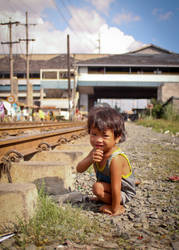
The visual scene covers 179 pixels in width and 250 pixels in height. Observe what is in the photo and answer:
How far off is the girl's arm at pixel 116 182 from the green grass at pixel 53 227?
249mm

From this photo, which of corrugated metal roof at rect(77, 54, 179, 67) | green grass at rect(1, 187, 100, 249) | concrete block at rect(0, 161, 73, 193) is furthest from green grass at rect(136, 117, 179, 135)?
corrugated metal roof at rect(77, 54, 179, 67)

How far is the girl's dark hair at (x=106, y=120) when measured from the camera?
75.2 inches

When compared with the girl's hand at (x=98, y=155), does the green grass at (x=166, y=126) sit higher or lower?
lower

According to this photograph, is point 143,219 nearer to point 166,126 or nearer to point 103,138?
point 103,138

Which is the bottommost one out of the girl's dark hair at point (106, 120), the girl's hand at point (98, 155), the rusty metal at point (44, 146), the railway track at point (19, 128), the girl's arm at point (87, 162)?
the railway track at point (19, 128)

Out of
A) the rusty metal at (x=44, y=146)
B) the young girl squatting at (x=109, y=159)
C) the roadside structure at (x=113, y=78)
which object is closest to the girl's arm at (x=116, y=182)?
the young girl squatting at (x=109, y=159)

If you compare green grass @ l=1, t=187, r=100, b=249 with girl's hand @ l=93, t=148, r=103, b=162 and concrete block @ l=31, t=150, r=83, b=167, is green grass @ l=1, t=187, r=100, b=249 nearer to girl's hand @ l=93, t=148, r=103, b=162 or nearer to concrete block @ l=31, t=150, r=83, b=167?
girl's hand @ l=93, t=148, r=103, b=162

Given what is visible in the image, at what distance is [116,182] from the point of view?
1.95m

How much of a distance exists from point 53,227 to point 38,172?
2.69 ft

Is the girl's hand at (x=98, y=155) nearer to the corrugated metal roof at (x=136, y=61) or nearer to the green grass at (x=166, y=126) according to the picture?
the green grass at (x=166, y=126)

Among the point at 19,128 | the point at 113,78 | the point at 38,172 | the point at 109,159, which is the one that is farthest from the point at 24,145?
the point at 113,78

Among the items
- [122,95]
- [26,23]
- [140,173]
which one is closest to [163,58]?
[122,95]

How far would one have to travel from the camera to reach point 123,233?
1.61 metres

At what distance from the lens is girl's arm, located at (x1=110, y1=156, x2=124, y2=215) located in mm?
1943
